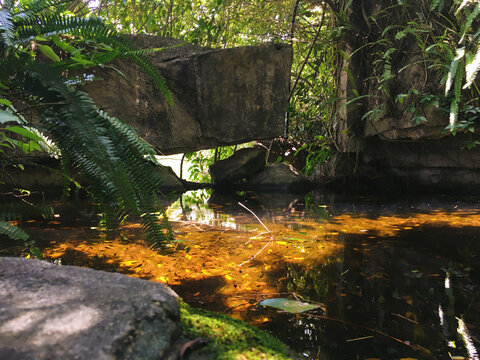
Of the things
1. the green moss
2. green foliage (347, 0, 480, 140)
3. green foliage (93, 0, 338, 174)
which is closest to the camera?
the green moss

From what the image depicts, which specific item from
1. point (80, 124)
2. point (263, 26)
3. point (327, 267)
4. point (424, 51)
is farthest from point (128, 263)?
point (263, 26)

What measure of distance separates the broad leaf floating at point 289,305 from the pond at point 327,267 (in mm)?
31

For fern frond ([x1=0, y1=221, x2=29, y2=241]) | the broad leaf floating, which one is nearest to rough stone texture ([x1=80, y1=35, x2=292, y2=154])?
fern frond ([x1=0, y1=221, x2=29, y2=241])

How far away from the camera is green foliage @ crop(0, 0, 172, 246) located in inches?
47.2

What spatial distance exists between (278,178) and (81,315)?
520cm

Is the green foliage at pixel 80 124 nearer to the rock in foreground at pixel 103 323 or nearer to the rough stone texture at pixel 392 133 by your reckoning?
the rock in foreground at pixel 103 323

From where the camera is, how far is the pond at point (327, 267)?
1210mm

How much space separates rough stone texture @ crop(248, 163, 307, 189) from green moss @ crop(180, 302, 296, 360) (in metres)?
4.90

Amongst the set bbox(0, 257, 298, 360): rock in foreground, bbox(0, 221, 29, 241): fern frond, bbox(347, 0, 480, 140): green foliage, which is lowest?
bbox(0, 257, 298, 360): rock in foreground

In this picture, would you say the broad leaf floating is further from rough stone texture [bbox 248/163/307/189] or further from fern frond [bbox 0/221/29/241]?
rough stone texture [bbox 248/163/307/189]

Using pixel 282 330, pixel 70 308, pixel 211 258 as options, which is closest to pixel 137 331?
pixel 70 308

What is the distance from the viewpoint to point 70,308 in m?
0.75

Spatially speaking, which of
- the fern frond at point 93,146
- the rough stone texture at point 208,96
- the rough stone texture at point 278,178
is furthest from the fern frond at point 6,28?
the rough stone texture at point 278,178

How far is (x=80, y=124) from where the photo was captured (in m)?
1.20
